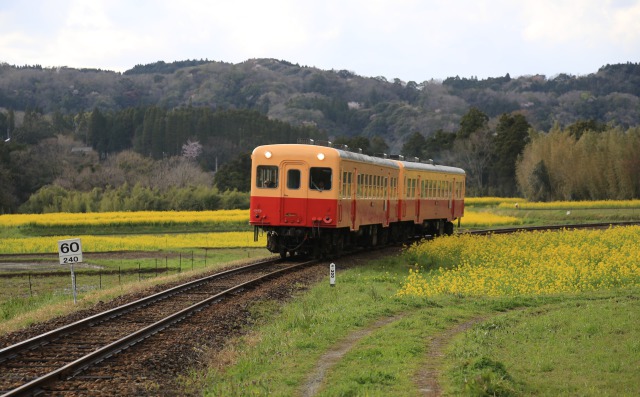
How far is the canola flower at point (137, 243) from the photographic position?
39375 millimetres

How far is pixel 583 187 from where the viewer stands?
251ft

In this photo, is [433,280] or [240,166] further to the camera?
[240,166]

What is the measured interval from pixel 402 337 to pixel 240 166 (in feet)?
243

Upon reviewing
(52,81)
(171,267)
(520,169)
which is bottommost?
(171,267)

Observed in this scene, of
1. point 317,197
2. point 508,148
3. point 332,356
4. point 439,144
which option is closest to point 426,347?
point 332,356

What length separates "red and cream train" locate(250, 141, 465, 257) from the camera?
25422 millimetres

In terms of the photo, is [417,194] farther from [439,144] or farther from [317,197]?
[439,144]

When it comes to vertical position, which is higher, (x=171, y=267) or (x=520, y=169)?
(x=520, y=169)

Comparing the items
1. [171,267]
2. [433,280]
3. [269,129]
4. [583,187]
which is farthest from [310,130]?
[433,280]

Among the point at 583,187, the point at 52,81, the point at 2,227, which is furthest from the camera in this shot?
the point at 52,81

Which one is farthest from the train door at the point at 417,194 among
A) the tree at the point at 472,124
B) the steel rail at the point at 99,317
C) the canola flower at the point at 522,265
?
the tree at the point at 472,124

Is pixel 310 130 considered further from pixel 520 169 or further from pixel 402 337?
pixel 402 337

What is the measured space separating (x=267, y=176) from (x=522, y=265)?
24.7 feet

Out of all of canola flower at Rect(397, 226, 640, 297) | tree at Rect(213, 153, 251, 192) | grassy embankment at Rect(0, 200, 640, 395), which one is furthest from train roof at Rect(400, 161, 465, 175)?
tree at Rect(213, 153, 251, 192)
